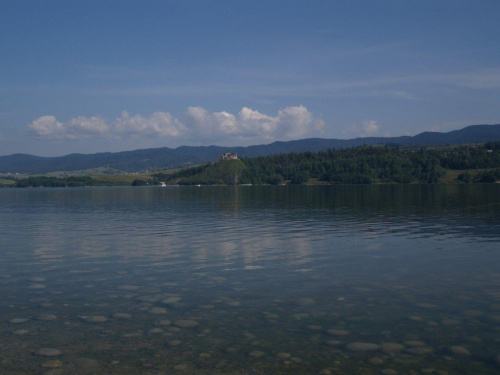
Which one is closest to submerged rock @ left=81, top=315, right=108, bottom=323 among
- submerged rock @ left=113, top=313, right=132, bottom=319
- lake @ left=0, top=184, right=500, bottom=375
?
lake @ left=0, top=184, right=500, bottom=375

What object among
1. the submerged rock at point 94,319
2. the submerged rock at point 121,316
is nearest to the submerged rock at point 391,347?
the submerged rock at point 121,316

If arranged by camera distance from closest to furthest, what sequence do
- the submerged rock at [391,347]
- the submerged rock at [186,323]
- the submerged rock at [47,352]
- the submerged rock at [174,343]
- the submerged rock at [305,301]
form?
the submerged rock at [47,352] < the submerged rock at [391,347] < the submerged rock at [174,343] < the submerged rock at [186,323] < the submerged rock at [305,301]

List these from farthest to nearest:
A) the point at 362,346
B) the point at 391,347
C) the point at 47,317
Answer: the point at 47,317 < the point at 362,346 < the point at 391,347

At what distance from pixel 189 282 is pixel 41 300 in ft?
23.9

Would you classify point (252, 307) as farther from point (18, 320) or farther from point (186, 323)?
point (18, 320)

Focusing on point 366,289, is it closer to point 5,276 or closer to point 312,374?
point 312,374

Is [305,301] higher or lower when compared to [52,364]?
lower

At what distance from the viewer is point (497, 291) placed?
22.2 metres

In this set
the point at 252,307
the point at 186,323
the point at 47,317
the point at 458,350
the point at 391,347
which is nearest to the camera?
the point at 458,350

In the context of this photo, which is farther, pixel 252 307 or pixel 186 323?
pixel 252 307

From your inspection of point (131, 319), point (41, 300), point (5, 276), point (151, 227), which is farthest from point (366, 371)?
point (151, 227)

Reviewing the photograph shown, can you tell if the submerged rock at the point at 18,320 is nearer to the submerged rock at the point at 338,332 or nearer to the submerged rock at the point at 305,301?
the submerged rock at the point at 305,301

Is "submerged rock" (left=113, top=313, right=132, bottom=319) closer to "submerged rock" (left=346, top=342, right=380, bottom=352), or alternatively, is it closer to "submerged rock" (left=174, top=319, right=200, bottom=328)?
"submerged rock" (left=174, top=319, right=200, bottom=328)

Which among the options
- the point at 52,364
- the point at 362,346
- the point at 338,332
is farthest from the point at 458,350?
the point at 52,364
